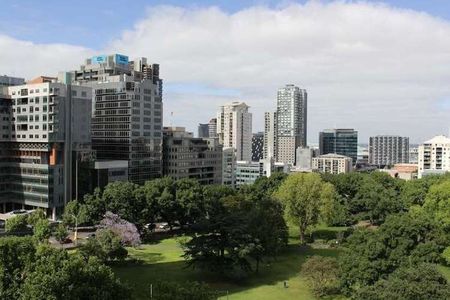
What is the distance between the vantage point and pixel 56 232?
211 ft

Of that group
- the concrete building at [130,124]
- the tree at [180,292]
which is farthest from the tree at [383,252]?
the concrete building at [130,124]

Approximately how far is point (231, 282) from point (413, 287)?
78.3 ft

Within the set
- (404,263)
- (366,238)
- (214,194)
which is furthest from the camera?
(214,194)

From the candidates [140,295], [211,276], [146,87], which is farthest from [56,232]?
[146,87]

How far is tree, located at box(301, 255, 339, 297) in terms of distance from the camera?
1835 inches

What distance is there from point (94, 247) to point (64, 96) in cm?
4741

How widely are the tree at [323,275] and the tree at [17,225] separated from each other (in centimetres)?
3665

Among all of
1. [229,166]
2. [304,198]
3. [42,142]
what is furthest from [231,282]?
[229,166]

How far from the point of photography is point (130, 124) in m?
111

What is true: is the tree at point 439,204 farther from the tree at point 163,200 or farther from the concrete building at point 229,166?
the concrete building at point 229,166

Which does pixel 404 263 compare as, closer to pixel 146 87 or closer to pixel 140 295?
pixel 140 295

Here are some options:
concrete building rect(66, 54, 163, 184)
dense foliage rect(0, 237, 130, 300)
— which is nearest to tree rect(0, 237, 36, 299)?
dense foliage rect(0, 237, 130, 300)

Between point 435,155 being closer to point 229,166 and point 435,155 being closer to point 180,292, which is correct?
point 229,166

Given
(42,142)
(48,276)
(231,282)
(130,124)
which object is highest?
(130,124)
